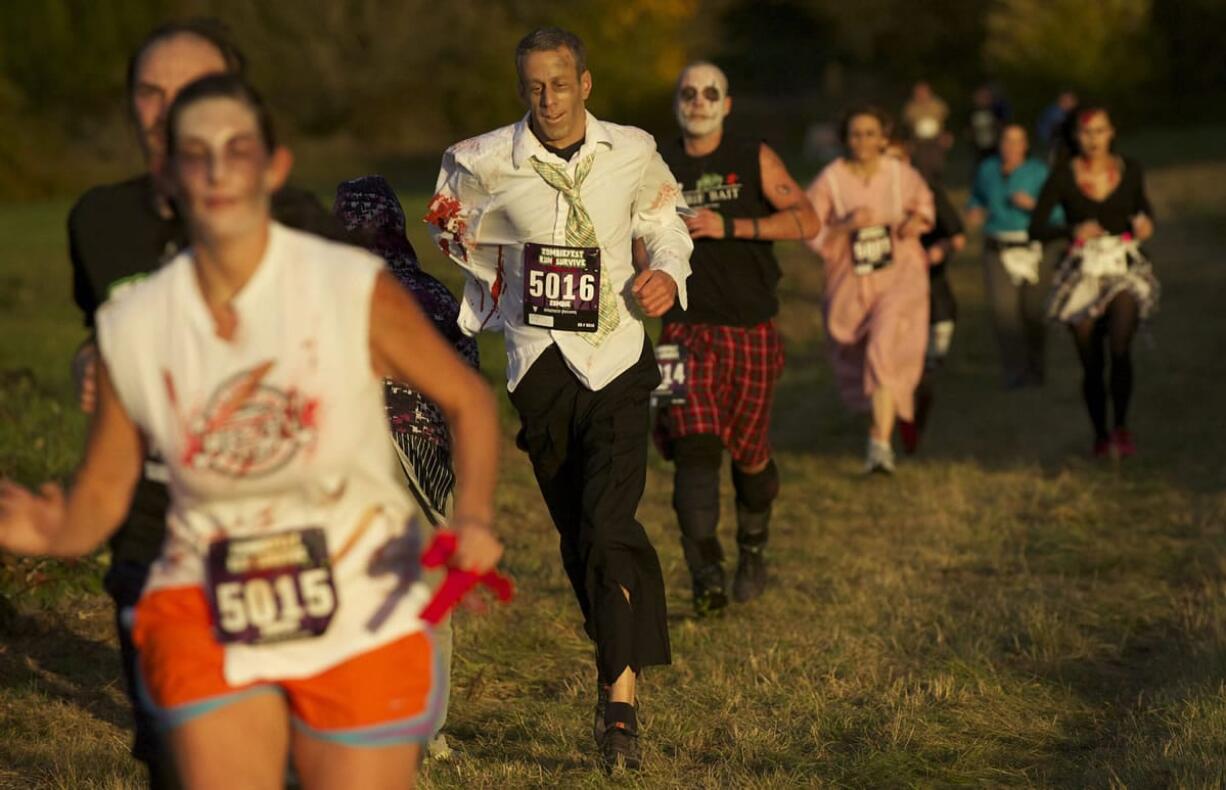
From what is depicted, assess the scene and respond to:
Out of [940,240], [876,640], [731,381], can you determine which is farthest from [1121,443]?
[876,640]

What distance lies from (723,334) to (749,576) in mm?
1088

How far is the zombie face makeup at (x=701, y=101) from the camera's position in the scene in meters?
8.86

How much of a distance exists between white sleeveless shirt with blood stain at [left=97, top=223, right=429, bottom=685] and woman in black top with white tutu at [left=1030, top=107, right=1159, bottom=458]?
9015 mm

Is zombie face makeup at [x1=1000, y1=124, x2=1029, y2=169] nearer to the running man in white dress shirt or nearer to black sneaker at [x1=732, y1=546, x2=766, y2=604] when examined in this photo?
black sneaker at [x1=732, y1=546, x2=766, y2=604]

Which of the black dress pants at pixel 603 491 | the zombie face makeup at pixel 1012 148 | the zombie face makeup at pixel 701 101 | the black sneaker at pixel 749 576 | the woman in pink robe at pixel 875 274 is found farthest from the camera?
the zombie face makeup at pixel 1012 148

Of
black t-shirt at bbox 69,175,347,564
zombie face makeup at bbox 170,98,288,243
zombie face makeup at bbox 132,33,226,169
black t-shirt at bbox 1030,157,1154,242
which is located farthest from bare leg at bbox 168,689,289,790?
black t-shirt at bbox 1030,157,1154,242

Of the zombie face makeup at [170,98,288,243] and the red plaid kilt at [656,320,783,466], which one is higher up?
the zombie face makeup at [170,98,288,243]

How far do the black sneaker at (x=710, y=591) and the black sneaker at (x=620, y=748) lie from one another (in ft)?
7.63

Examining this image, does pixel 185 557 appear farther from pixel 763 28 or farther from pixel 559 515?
pixel 763 28

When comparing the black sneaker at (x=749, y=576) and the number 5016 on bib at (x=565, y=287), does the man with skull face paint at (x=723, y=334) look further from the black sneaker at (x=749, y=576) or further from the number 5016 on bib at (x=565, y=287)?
the number 5016 on bib at (x=565, y=287)

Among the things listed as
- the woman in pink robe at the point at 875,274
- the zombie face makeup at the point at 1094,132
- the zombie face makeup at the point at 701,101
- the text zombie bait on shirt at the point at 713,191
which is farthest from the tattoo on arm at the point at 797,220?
the zombie face makeup at the point at 1094,132

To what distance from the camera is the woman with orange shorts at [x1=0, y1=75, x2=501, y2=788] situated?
3730mm

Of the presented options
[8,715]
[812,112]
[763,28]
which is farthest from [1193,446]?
[763,28]

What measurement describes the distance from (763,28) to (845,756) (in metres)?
69.2
